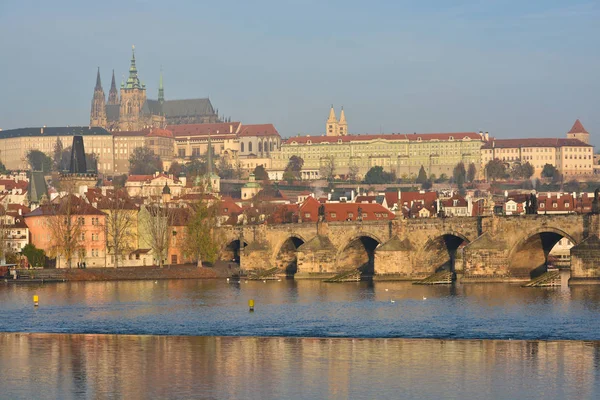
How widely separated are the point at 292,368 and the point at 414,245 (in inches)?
1464

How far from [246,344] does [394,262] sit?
31.8 meters

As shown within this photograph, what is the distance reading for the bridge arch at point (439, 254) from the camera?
235ft

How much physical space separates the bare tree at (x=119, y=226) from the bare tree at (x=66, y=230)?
2.02 m

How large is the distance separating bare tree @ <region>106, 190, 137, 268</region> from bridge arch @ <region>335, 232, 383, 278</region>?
46.4 feet

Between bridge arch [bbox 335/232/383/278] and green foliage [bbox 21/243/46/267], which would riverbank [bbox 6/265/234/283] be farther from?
bridge arch [bbox 335/232/383/278]

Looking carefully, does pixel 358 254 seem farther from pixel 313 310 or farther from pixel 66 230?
pixel 313 310

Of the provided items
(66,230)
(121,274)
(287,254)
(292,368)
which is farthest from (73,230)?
(292,368)

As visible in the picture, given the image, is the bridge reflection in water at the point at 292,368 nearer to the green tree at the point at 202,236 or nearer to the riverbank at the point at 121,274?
the riverbank at the point at 121,274

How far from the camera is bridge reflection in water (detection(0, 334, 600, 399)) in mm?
31266

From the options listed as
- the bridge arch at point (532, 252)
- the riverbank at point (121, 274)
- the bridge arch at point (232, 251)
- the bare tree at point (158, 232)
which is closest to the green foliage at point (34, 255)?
the riverbank at point (121, 274)

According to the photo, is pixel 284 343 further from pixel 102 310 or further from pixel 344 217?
pixel 344 217

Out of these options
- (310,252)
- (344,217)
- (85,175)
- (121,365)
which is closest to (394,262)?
(310,252)

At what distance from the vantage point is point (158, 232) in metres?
82.8

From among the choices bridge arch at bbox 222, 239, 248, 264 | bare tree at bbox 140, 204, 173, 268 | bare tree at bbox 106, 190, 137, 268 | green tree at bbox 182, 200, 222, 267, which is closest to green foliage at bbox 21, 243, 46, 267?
bare tree at bbox 106, 190, 137, 268
